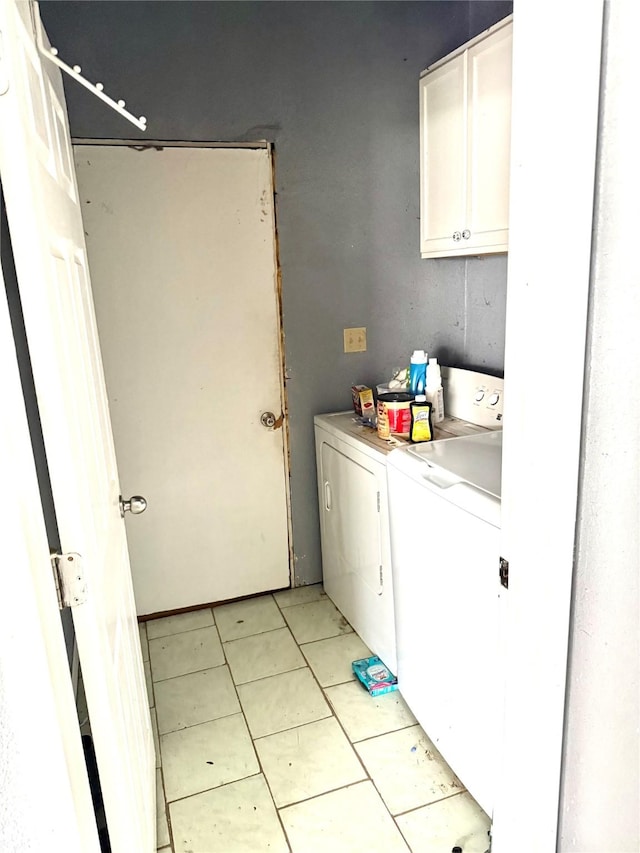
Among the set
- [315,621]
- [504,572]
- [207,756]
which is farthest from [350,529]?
[504,572]

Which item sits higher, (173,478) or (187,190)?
(187,190)

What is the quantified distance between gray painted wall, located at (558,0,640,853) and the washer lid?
523 mm

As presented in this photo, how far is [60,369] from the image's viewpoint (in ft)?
2.81

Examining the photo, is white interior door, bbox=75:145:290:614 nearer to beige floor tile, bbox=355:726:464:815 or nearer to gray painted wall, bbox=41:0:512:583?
gray painted wall, bbox=41:0:512:583

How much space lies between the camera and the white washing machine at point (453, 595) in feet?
A: 4.71

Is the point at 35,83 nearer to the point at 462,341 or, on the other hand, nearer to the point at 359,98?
the point at 359,98

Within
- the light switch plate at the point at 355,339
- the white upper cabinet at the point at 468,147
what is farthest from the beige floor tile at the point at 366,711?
the white upper cabinet at the point at 468,147

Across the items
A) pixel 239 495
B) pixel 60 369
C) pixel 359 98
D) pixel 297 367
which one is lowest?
pixel 239 495

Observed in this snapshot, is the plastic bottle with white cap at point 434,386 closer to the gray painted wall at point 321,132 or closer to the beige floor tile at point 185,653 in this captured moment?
the gray painted wall at point 321,132

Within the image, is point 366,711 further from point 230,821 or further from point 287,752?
point 230,821

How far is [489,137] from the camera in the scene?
1996mm

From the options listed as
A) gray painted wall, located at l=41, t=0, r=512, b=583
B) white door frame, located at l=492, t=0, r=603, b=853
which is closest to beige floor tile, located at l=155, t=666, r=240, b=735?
gray painted wall, located at l=41, t=0, r=512, b=583

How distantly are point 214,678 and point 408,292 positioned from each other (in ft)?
5.80

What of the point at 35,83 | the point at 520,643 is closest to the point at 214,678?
the point at 520,643
